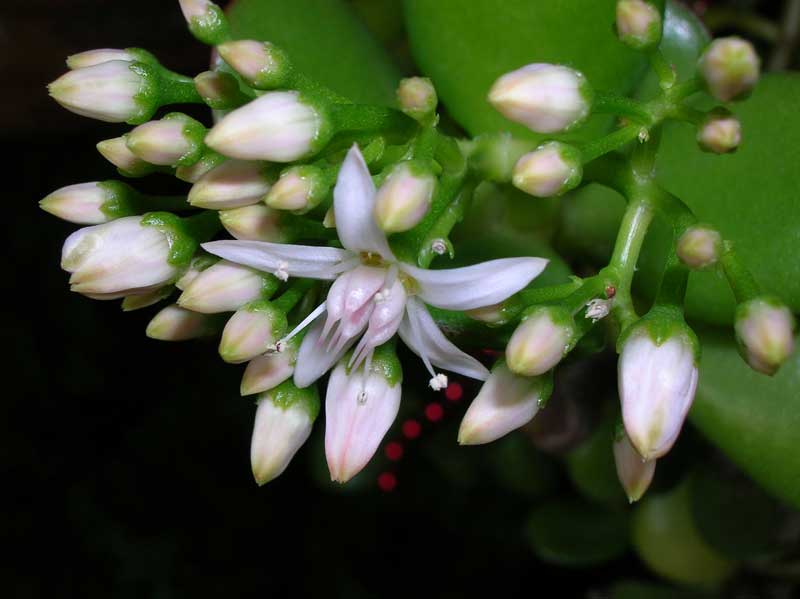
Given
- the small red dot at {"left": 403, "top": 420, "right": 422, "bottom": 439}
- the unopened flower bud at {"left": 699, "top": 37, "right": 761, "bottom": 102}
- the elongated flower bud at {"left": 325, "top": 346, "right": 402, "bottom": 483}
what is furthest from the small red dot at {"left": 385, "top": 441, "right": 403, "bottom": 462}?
the unopened flower bud at {"left": 699, "top": 37, "right": 761, "bottom": 102}

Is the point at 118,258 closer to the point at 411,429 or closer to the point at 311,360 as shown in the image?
the point at 311,360

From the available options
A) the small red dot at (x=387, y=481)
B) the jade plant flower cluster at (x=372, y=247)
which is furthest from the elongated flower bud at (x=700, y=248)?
the small red dot at (x=387, y=481)

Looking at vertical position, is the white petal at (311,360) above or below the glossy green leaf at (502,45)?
below

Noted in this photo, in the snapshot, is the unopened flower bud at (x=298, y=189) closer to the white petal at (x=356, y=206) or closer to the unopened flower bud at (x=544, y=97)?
the white petal at (x=356, y=206)

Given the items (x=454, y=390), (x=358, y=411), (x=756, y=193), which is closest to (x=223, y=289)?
(x=358, y=411)

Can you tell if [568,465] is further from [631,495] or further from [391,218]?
[391,218]

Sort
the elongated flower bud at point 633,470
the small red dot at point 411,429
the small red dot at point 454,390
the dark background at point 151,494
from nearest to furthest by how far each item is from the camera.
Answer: the elongated flower bud at point 633,470 < the small red dot at point 454,390 < the small red dot at point 411,429 < the dark background at point 151,494

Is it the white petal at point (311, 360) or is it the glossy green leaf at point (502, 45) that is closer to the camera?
the white petal at point (311, 360)
